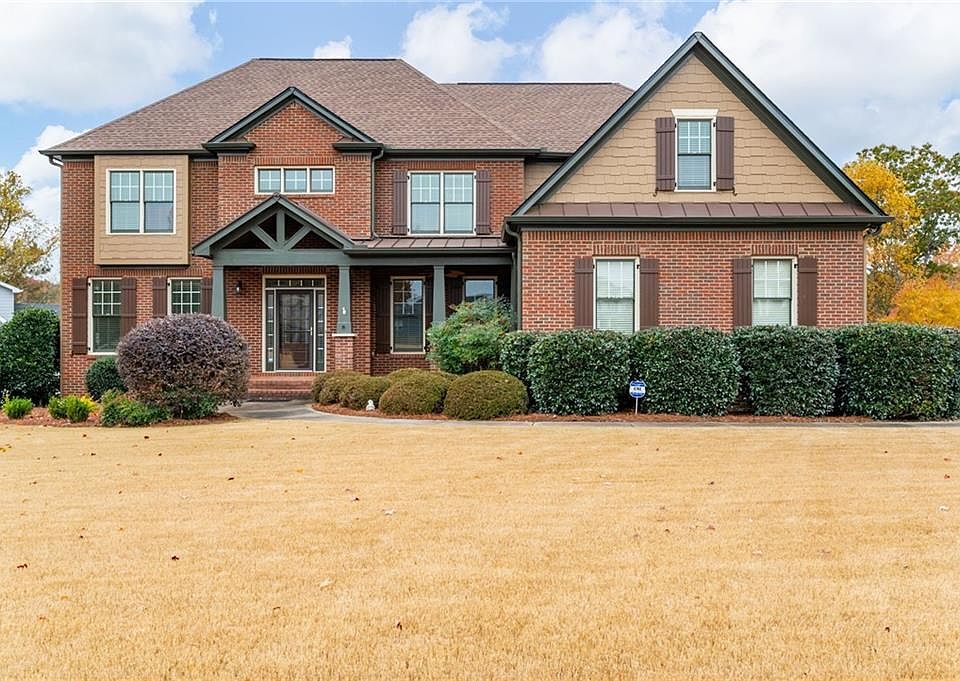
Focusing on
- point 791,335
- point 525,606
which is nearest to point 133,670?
point 525,606

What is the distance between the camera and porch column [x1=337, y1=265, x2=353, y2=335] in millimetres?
18875

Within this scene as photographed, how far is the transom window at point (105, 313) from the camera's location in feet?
69.3

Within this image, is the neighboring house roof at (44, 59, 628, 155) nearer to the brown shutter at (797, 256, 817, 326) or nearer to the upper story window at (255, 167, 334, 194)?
the upper story window at (255, 167, 334, 194)

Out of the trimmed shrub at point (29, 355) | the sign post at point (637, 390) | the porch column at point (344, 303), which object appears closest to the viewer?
the sign post at point (637, 390)

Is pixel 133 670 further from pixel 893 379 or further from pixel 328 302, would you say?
pixel 328 302

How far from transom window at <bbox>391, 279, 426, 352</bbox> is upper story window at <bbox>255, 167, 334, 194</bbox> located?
3.12 meters

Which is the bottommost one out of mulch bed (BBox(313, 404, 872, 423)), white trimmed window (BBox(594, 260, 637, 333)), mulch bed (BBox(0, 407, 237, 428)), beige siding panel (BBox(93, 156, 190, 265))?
mulch bed (BBox(0, 407, 237, 428))

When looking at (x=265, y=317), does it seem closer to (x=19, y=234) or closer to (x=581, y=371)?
(x=581, y=371)

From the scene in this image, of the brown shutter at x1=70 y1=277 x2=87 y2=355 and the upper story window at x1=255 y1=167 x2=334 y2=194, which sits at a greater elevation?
the upper story window at x1=255 y1=167 x2=334 y2=194

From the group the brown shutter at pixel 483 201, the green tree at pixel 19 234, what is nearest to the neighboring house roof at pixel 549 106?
the brown shutter at pixel 483 201

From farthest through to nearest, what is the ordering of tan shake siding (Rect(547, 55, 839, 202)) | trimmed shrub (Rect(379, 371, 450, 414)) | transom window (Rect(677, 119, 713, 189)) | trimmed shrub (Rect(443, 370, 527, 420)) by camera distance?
transom window (Rect(677, 119, 713, 189)) < tan shake siding (Rect(547, 55, 839, 202)) < trimmed shrub (Rect(379, 371, 450, 414)) < trimmed shrub (Rect(443, 370, 527, 420))

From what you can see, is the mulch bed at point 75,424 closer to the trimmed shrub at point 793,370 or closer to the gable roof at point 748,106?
the gable roof at point 748,106

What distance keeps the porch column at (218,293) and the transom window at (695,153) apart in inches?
434

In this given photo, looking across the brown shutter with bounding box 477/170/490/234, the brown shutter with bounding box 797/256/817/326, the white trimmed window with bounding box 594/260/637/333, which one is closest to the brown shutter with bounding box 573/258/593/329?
the white trimmed window with bounding box 594/260/637/333
